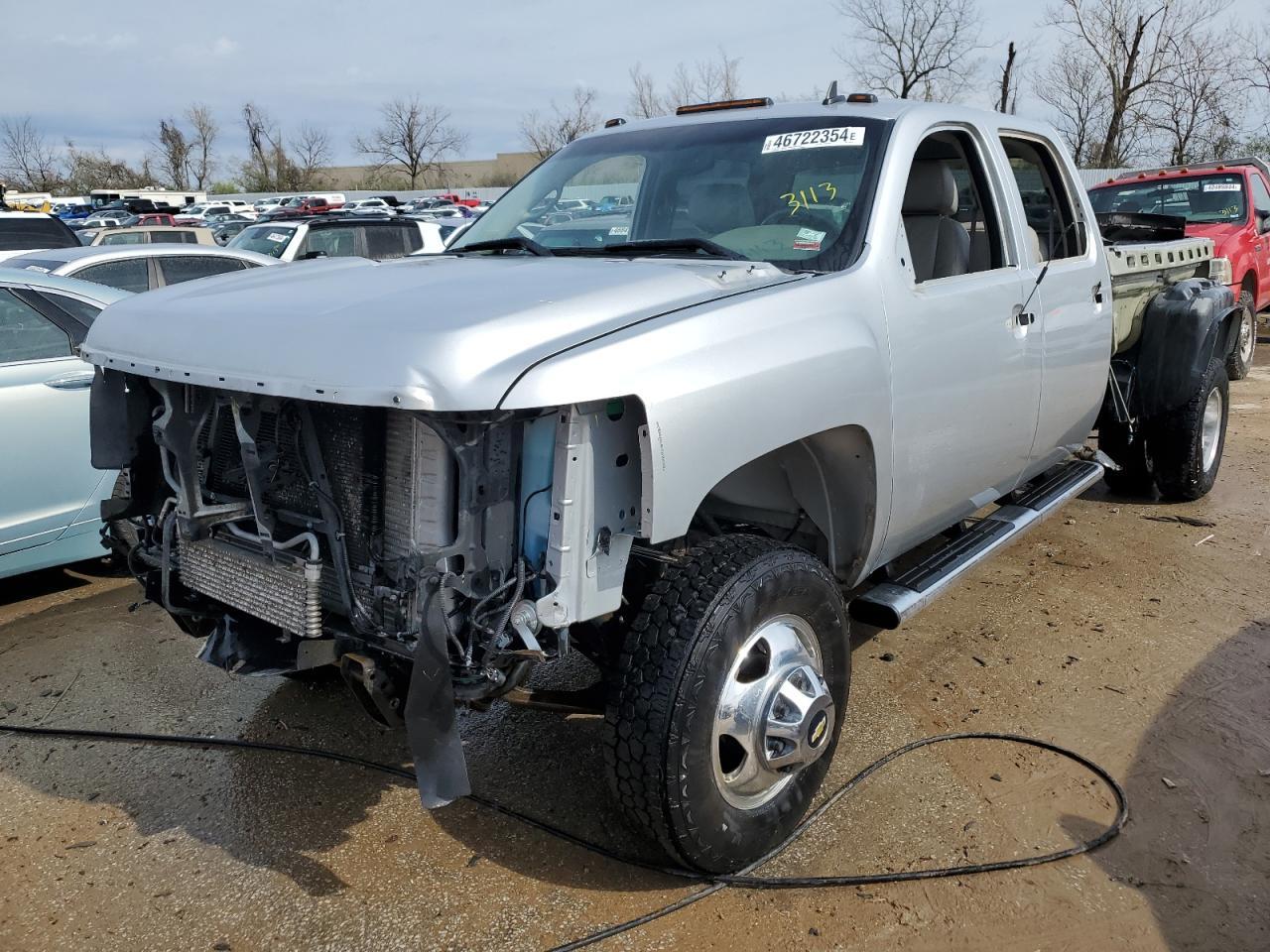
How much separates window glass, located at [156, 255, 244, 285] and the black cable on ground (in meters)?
4.81

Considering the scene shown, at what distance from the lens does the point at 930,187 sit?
12.1 feet

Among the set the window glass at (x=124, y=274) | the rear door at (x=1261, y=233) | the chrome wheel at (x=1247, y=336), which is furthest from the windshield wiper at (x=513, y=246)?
the rear door at (x=1261, y=233)

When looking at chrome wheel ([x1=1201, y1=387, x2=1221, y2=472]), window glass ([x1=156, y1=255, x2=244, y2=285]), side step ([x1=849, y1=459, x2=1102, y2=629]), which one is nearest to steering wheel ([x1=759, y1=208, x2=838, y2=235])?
side step ([x1=849, y1=459, x2=1102, y2=629])

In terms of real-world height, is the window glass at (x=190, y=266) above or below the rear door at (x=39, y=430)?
above

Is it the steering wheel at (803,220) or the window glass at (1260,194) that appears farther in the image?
the window glass at (1260,194)

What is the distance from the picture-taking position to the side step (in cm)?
325

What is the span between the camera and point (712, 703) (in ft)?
8.32

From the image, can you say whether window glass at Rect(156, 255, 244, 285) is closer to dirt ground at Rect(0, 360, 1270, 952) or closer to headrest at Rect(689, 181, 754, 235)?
dirt ground at Rect(0, 360, 1270, 952)

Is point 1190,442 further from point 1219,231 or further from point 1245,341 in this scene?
point 1245,341

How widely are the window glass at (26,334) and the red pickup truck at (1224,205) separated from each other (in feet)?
31.6

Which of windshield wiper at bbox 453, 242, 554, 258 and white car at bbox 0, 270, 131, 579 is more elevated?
windshield wiper at bbox 453, 242, 554, 258

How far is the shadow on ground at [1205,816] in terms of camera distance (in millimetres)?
2621

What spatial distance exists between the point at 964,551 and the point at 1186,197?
898 centimetres

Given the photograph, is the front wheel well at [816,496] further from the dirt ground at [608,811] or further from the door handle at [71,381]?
the door handle at [71,381]
